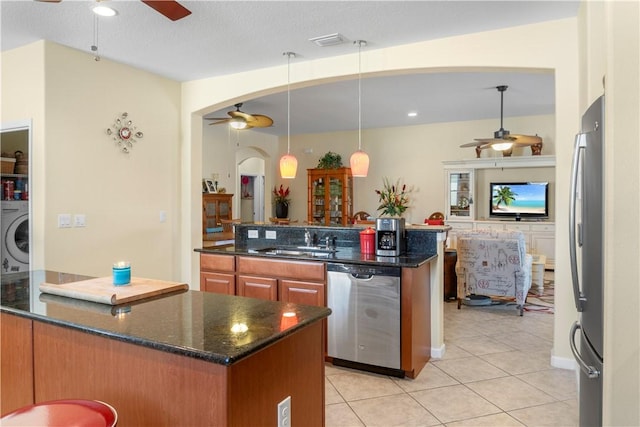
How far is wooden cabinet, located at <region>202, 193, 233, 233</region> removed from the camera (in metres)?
7.17

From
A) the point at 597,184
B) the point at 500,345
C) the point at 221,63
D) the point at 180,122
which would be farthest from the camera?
the point at 180,122

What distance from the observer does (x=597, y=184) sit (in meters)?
1.63

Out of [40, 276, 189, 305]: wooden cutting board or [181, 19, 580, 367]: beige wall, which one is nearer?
[40, 276, 189, 305]: wooden cutting board

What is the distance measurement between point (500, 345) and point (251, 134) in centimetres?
619

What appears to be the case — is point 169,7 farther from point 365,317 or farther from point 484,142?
point 484,142

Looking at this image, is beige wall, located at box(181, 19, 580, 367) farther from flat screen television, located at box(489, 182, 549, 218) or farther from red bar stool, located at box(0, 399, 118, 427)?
flat screen television, located at box(489, 182, 549, 218)

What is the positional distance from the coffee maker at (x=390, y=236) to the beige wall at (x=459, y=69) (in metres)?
1.20

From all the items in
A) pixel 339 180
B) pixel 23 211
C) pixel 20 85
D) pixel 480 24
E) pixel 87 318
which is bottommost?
pixel 87 318

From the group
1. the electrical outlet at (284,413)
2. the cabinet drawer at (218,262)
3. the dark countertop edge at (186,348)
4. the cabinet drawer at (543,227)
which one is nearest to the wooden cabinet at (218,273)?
the cabinet drawer at (218,262)

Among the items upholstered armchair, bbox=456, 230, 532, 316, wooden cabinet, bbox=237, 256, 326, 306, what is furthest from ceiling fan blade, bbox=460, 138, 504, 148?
wooden cabinet, bbox=237, 256, 326, 306

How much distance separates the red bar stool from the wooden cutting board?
55 centimetres

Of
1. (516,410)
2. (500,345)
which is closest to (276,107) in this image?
(500,345)

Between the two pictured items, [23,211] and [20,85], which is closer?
[20,85]

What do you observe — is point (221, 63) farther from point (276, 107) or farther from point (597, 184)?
point (597, 184)
